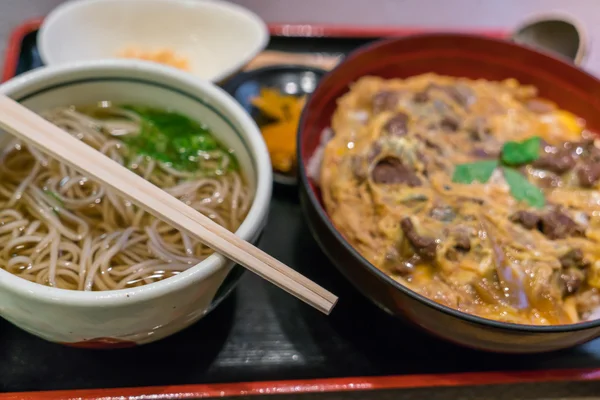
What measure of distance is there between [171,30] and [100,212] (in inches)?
33.7

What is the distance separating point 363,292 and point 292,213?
0.40m

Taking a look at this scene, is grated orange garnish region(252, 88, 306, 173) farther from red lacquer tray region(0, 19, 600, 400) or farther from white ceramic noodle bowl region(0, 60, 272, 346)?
red lacquer tray region(0, 19, 600, 400)

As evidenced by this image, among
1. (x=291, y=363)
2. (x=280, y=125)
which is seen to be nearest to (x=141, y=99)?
(x=280, y=125)

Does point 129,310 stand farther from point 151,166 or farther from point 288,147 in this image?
point 288,147

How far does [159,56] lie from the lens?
1.75 meters

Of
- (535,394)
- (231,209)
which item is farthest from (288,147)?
(535,394)

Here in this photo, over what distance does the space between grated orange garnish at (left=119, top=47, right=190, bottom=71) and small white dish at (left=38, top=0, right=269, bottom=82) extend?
0.01 m

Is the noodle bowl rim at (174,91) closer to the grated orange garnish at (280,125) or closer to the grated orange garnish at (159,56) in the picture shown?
the grated orange garnish at (280,125)

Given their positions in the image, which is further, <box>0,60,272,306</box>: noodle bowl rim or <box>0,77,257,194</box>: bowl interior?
<box>0,77,257,194</box>: bowl interior

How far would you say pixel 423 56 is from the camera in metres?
1.65

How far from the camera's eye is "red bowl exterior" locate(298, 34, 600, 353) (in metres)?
1.00

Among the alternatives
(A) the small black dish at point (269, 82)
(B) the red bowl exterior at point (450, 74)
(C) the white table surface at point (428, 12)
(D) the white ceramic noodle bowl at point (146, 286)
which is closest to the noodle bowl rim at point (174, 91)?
(D) the white ceramic noodle bowl at point (146, 286)

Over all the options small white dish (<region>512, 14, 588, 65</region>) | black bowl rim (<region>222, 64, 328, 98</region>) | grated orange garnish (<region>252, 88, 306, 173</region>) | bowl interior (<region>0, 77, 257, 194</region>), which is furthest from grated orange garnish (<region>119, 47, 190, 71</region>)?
small white dish (<region>512, 14, 588, 65</region>)

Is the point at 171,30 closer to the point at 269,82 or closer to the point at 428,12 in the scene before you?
the point at 269,82
